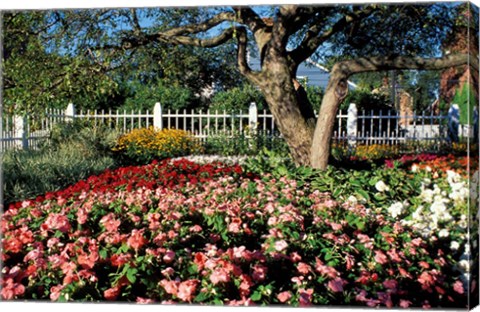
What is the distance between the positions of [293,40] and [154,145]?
177 cm

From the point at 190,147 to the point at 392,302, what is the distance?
8.69 ft

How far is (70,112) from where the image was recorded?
17.5 feet

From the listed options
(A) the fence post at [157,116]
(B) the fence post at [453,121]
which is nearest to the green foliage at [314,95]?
(A) the fence post at [157,116]

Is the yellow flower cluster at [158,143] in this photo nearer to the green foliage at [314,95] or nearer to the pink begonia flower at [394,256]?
the green foliage at [314,95]

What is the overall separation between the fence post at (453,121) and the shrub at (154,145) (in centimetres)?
240

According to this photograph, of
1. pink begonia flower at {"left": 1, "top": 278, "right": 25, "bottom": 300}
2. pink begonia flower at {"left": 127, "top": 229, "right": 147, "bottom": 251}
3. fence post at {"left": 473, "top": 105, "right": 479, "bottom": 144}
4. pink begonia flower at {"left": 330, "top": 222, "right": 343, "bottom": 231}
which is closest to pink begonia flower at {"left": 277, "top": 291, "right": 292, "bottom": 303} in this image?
pink begonia flower at {"left": 330, "top": 222, "right": 343, "bottom": 231}

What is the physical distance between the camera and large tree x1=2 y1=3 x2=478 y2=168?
15.9 feet

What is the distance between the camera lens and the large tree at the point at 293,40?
4836mm

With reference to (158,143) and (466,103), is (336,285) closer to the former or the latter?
(466,103)

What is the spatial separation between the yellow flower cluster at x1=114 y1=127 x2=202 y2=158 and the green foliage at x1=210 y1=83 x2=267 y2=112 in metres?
0.47

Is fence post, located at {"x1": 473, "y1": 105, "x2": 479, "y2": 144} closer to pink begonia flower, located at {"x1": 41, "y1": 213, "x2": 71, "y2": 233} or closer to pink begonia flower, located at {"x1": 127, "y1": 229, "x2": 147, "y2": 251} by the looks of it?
pink begonia flower, located at {"x1": 127, "y1": 229, "x2": 147, "y2": 251}

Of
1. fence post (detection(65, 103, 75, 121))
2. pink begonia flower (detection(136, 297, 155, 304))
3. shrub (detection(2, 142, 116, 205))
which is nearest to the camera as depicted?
pink begonia flower (detection(136, 297, 155, 304))

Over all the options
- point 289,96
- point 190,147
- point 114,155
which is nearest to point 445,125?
point 289,96

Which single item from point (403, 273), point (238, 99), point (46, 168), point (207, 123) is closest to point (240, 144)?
point (207, 123)
